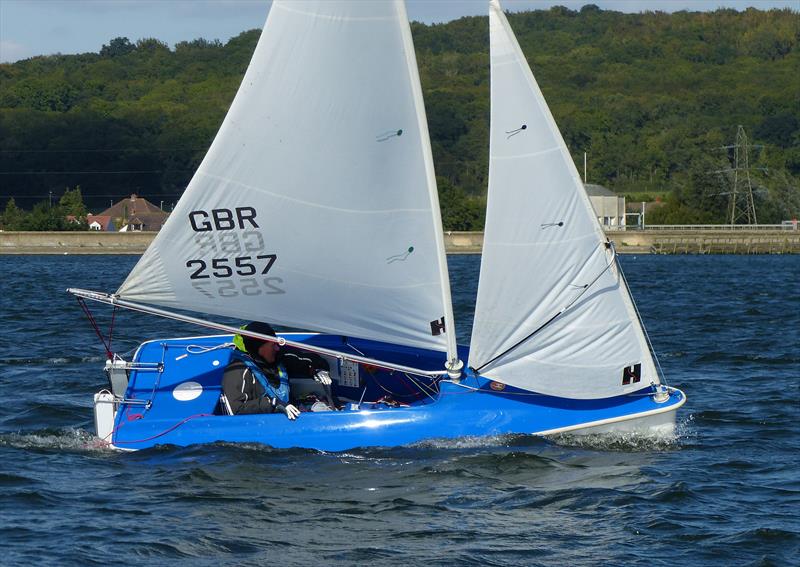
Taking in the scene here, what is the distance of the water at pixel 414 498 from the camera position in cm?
1052

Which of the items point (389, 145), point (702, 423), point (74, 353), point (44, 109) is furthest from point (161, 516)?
point (44, 109)

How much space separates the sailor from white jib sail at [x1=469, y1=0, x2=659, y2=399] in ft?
6.75

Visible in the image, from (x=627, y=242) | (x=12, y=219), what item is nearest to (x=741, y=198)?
(x=627, y=242)

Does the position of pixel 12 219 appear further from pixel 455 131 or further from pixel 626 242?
pixel 455 131

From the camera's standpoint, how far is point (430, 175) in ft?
42.3

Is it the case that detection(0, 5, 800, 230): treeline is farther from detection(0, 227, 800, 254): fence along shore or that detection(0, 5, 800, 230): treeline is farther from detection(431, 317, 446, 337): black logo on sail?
detection(431, 317, 446, 337): black logo on sail

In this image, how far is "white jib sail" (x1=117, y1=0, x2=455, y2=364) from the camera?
12.7 metres

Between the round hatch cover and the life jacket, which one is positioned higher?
the life jacket

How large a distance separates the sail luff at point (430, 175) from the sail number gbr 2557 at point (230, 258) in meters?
1.68

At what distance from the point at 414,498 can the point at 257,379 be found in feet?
7.90

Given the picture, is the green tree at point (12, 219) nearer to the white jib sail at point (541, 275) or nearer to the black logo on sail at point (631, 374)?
the white jib sail at point (541, 275)

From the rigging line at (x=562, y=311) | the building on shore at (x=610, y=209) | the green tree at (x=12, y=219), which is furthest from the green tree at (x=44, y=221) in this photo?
the rigging line at (x=562, y=311)

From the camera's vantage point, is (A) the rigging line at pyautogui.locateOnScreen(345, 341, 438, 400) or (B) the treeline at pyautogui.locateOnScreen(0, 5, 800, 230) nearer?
(A) the rigging line at pyautogui.locateOnScreen(345, 341, 438, 400)

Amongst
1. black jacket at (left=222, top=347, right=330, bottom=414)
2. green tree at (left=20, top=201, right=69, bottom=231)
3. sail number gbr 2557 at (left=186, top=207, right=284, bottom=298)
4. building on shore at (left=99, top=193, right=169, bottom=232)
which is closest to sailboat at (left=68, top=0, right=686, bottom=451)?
sail number gbr 2557 at (left=186, top=207, right=284, bottom=298)
